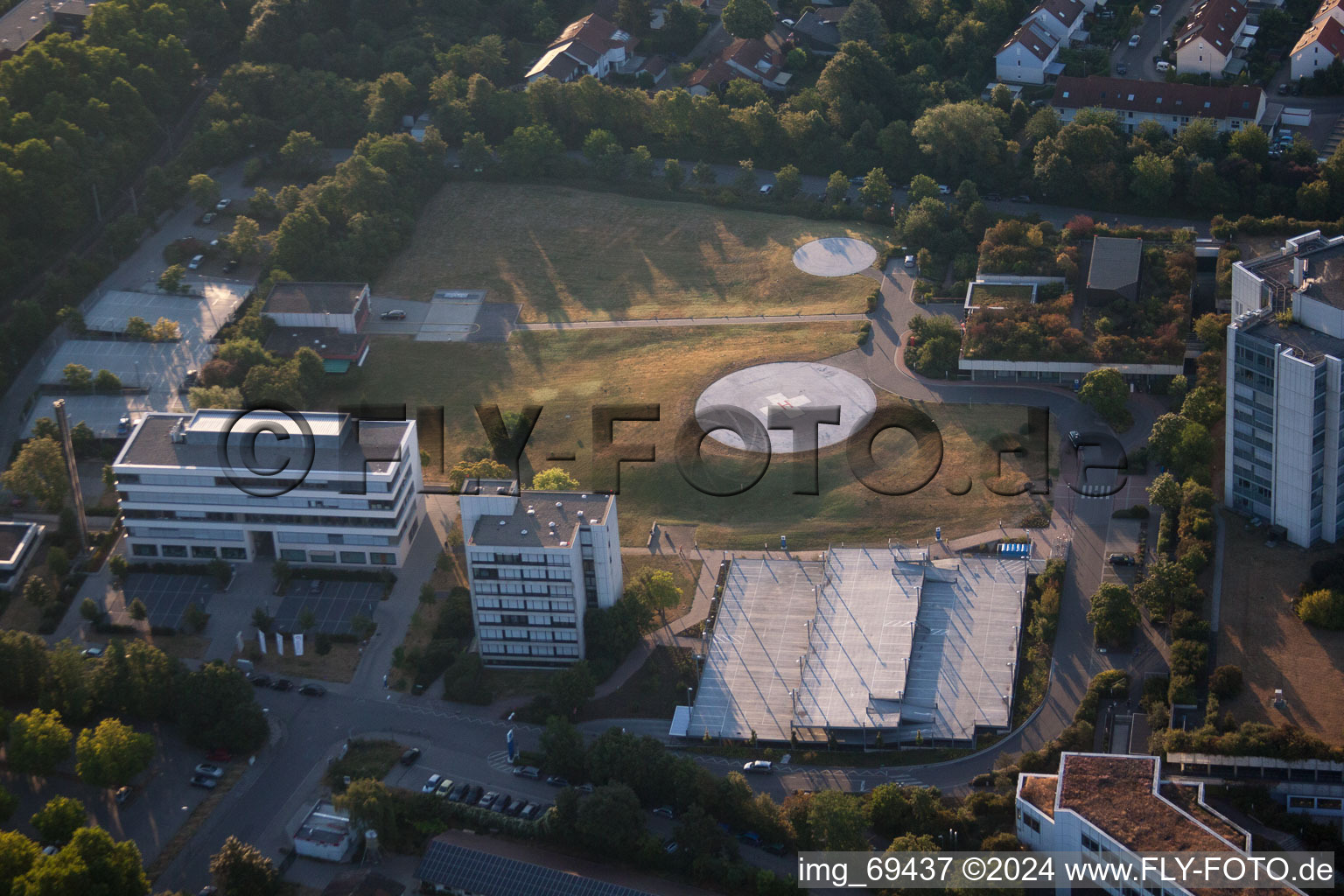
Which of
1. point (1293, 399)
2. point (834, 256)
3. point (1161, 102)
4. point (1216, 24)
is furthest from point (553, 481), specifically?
point (1216, 24)

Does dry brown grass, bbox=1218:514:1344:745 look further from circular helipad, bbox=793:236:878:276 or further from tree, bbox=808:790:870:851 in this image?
circular helipad, bbox=793:236:878:276

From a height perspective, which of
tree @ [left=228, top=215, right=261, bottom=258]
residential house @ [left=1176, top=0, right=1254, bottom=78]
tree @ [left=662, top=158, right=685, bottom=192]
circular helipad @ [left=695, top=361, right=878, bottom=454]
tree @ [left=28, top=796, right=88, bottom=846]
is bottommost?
circular helipad @ [left=695, top=361, right=878, bottom=454]

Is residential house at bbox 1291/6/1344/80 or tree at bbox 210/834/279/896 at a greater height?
residential house at bbox 1291/6/1344/80

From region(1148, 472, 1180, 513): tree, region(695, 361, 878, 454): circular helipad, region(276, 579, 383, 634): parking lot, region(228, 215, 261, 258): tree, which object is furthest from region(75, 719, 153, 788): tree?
region(1148, 472, 1180, 513): tree

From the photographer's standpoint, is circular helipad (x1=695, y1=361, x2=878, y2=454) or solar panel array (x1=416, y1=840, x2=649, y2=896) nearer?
solar panel array (x1=416, y1=840, x2=649, y2=896)

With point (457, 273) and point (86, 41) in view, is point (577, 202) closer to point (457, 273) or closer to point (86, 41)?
point (457, 273)

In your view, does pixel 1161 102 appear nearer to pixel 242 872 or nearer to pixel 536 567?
pixel 536 567
